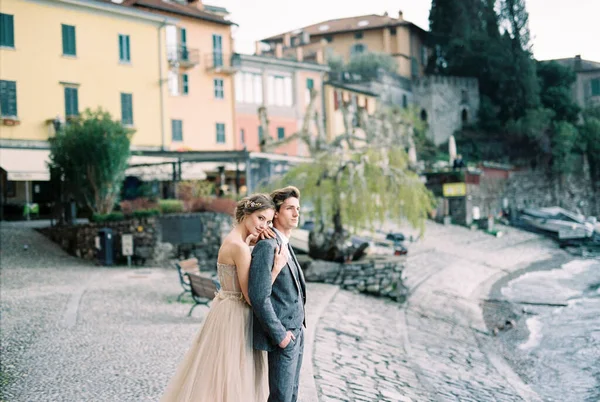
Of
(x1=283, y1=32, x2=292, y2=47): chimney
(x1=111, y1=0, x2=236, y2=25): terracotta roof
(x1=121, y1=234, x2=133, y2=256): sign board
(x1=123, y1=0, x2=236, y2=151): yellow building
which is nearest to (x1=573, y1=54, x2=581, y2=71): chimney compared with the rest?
(x1=283, y1=32, x2=292, y2=47): chimney

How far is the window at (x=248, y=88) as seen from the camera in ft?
124

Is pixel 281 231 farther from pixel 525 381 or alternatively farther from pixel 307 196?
pixel 307 196

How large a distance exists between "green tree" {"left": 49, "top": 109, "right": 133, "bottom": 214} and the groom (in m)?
16.8

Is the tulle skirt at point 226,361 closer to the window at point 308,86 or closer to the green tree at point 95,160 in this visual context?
the green tree at point 95,160

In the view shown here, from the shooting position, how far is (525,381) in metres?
11.5

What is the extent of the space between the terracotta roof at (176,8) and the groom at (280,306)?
31.0 m

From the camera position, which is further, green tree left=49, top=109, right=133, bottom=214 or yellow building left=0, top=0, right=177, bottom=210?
yellow building left=0, top=0, right=177, bottom=210

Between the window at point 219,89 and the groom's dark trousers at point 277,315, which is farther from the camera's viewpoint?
the window at point 219,89

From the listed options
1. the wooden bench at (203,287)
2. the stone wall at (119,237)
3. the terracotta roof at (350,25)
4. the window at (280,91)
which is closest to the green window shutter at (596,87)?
the terracotta roof at (350,25)

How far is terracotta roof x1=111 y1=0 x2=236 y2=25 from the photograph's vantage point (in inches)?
1339

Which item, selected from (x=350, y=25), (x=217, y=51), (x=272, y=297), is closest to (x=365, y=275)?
(x=272, y=297)

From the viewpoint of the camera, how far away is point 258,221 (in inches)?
181

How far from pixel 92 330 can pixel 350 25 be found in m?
55.8

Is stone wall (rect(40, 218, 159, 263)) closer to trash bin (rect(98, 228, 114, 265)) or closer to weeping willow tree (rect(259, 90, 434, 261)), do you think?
trash bin (rect(98, 228, 114, 265))
